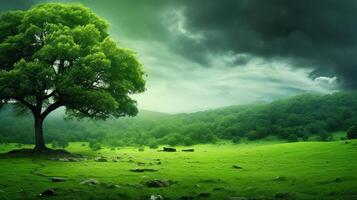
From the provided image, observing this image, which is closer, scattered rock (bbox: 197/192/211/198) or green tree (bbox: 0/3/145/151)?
scattered rock (bbox: 197/192/211/198)

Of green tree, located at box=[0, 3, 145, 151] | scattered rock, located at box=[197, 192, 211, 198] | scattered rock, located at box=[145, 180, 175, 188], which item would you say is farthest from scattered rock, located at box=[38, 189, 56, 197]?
green tree, located at box=[0, 3, 145, 151]

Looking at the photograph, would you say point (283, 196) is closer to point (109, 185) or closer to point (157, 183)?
point (157, 183)

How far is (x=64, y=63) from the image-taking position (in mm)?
48531

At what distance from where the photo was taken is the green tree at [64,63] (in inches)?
1660

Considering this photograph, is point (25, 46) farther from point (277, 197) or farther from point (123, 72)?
point (277, 197)

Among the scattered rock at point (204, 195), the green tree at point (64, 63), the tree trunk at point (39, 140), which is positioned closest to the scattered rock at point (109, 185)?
the scattered rock at point (204, 195)

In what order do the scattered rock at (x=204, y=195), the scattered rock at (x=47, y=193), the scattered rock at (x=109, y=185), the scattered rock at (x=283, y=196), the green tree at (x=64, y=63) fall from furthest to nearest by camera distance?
the green tree at (x=64, y=63), the scattered rock at (x=109, y=185), the scattered rock at (x=204, y=195), the scattered rock at (x=283, y=196), the scattered rock at (x=47, y=193)

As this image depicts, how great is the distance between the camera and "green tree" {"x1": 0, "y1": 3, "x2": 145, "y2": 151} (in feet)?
138

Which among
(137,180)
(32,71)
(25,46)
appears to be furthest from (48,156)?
(137,180)

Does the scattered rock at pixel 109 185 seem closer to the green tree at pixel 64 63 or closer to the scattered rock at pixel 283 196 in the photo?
the scattered rock at pixel 283 196

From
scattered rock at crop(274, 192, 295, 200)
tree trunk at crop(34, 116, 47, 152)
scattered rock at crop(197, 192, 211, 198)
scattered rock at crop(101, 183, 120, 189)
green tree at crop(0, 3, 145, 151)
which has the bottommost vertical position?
scattered rock at crop(197, 192, 211, 198)

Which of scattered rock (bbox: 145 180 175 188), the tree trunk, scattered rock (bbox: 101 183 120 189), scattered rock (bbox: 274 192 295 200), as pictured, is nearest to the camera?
scattered rock (bbox: 274 192 295 200)

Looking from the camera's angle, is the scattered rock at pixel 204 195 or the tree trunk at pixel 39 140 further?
the tree trunk at pixel 39 140

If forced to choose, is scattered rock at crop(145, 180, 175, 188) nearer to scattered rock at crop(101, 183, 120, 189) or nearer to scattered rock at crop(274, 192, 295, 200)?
scattered rock at crop(101, 183, 120, 189)
